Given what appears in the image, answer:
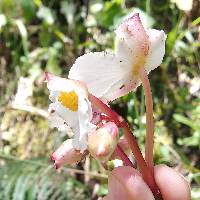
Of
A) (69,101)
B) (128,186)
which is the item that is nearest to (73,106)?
(69,101)

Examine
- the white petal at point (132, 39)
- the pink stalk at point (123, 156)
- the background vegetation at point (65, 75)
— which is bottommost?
the pink stalk at point (123, 156)

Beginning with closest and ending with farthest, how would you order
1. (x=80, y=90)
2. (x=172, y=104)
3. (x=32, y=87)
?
(x=80, y=90), (x=172, y=104), (x=32, y=87)

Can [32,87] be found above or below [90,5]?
below

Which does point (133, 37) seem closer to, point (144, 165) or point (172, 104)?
point (144, 165)

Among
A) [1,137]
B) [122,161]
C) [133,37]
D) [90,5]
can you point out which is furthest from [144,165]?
[90,5]

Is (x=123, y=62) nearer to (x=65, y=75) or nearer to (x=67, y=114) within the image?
(x=67, y=114)

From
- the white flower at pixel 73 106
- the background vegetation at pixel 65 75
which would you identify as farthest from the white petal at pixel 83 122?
the background vegetation at pixel 65 75

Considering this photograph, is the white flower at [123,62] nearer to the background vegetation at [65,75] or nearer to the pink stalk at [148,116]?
the pink stalk at [148,116]
